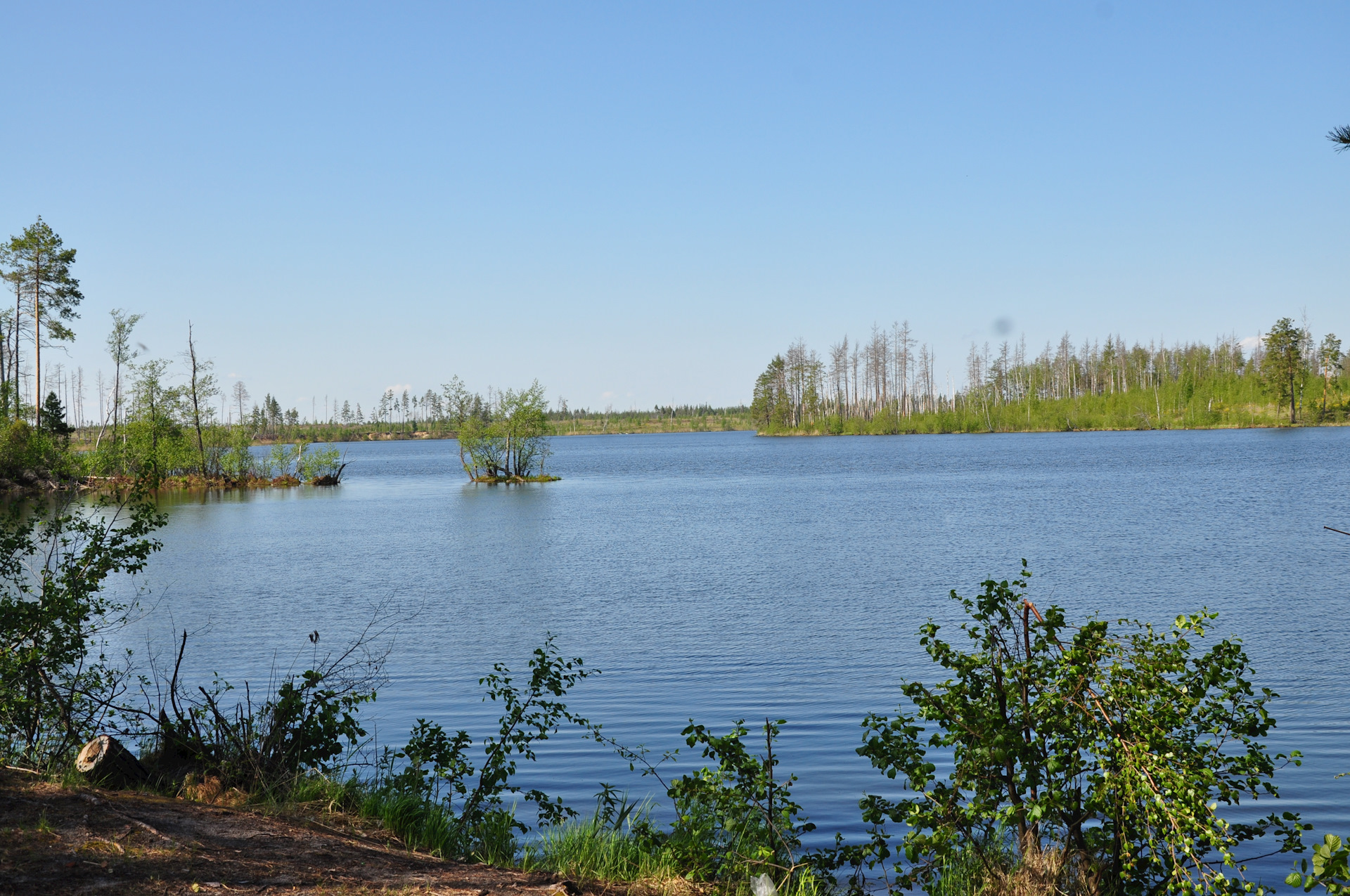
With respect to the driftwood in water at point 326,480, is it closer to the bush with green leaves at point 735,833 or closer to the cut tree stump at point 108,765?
the cut tree stump at point 108,765

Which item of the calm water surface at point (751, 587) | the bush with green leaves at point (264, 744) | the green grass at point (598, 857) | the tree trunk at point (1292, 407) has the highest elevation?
the tree trunk at point (1292, 407)

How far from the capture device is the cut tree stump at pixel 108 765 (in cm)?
688

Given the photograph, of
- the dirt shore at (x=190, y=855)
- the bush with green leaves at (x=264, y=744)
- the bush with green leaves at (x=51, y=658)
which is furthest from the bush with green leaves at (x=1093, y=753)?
the bush with green leaves at (x=51, y=658)

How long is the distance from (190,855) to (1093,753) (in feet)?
16.5

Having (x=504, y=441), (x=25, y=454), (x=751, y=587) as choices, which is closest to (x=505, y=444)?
(x=504, y=441)

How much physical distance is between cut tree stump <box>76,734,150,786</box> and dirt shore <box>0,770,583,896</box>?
470 mm

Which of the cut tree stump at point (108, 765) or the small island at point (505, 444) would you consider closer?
the cut tree stump at point (108, 765)

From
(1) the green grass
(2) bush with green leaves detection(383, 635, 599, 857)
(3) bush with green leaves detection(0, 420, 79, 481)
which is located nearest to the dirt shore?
(1) the green grass

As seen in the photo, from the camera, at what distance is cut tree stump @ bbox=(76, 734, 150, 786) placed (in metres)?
6.88

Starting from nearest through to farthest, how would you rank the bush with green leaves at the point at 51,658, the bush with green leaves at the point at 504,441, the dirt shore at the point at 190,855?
1. the dirt shore at the point at 190,855
2. the bush with green leaves at the point at 51,658
3. the bush with green leaves at the point at 504,441

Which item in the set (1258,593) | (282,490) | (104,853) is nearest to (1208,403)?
(282,490)

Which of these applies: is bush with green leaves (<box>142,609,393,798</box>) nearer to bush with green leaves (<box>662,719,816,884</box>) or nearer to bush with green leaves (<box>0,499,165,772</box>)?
bush with green leaves (<box>0,499,165,772</box>)

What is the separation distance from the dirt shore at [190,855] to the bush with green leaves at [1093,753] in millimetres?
2285

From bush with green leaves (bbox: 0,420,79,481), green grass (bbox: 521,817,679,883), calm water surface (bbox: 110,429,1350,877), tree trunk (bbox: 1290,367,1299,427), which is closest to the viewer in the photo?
green grass (bbox: 521,817,679,883)
